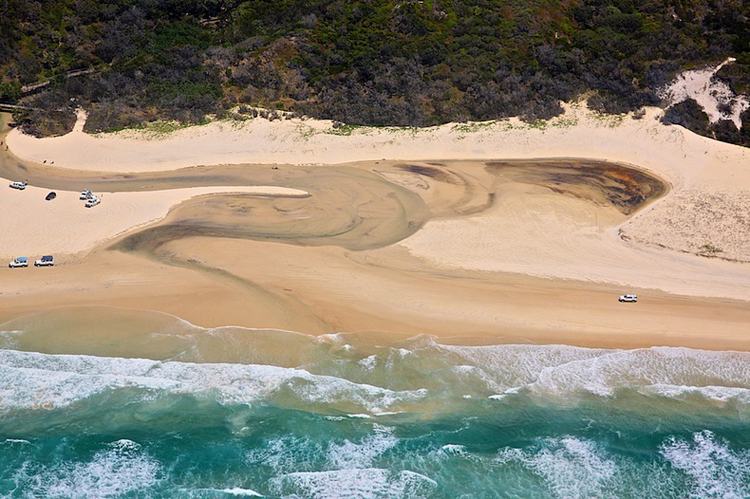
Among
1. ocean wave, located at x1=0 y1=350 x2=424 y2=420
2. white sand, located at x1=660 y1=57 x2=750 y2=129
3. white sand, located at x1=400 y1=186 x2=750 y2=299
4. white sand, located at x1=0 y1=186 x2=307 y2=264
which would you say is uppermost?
white sand, located at x1=660 y1=57 x2=750 y2=129

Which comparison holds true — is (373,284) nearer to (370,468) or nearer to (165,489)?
(370,468)

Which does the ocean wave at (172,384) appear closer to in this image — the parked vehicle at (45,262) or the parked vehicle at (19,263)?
the parked vehicle at (45,262)

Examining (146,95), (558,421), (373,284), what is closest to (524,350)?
(558,421)

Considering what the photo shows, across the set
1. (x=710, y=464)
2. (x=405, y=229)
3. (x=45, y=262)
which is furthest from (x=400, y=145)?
(x=710, y=464)

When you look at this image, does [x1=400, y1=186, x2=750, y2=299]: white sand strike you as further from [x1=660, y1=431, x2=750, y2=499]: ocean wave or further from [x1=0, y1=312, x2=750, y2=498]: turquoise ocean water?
[x1=660, y1=431, x2=750, y2=499]: ocean wave

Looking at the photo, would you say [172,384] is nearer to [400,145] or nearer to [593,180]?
[400,145]

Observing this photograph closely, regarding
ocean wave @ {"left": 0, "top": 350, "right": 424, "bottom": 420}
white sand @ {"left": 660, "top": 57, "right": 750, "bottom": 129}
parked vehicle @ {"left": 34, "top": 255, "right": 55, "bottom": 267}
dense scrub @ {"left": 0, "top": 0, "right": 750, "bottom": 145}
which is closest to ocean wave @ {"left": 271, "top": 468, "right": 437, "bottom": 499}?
ocean wave @ {"left": 0, "top": 350, "right": 424, "bottom": 420}
